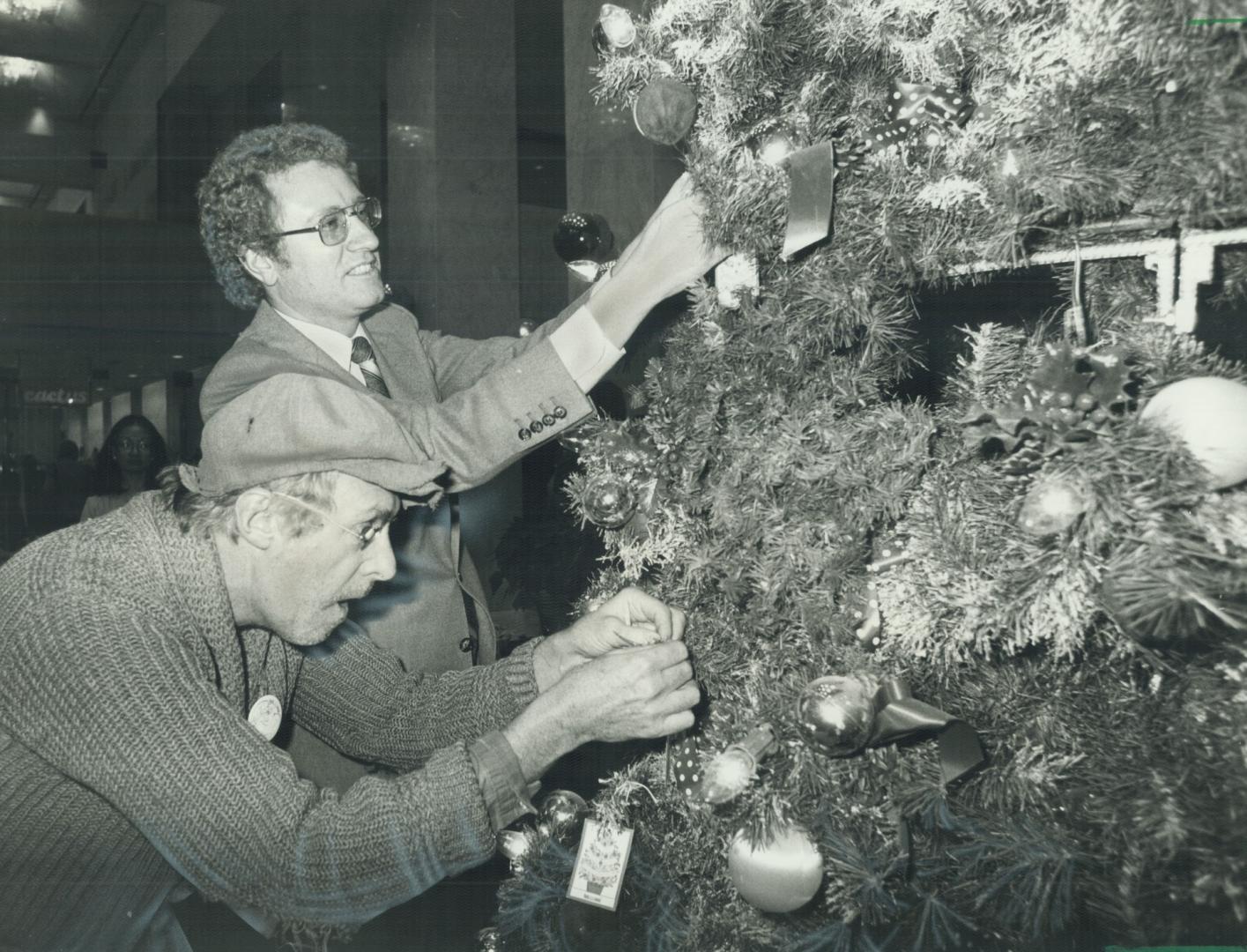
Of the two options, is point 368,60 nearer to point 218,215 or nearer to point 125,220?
point 125,220

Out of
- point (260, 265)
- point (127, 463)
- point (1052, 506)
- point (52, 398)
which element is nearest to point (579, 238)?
point (260, 265)

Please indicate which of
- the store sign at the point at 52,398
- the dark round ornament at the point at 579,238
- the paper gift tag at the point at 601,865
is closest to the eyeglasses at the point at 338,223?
the dark round ornament at the point at 579,238

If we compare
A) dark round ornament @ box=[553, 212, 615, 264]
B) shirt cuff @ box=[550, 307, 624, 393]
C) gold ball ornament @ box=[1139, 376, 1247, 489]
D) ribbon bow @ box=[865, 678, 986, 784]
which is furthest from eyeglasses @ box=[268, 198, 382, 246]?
gold ball ornament @ box=[1139, 376, 1247, 489]

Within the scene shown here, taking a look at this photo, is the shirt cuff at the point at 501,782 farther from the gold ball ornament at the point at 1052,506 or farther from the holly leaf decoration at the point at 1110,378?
the holly leaf decoration at the point at 1110,378

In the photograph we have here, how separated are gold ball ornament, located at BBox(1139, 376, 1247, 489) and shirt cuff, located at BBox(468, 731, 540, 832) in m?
0.81

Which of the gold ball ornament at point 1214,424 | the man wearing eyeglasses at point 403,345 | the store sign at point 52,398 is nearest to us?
the gold ball ornament at point 1214,424

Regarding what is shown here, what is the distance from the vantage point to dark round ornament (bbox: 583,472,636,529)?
1278mm

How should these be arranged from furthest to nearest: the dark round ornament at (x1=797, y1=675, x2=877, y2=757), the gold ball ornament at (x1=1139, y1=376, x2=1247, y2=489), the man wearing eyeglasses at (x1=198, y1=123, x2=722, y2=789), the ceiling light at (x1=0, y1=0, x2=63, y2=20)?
the ceiling light at (x1=0, y1=0, x2=63, y2=20) < the man wearing eyeglasses at (x1=198, y1=123, x2=722, y2=789) < the dark round ornament at (x1=797, y1=675, x2=877, y2=757) < the gold ball ornament at (x1=1139, y1=376, x2=1247, y2=489)

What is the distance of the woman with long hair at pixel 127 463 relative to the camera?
294cm

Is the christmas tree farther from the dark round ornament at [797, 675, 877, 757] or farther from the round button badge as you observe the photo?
the round button badge

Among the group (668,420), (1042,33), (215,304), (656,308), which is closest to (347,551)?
(668,420)

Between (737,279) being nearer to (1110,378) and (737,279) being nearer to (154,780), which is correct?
(1110,378)

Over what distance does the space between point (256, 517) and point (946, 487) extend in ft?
3.04

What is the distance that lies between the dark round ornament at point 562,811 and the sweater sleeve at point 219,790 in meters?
0.38
